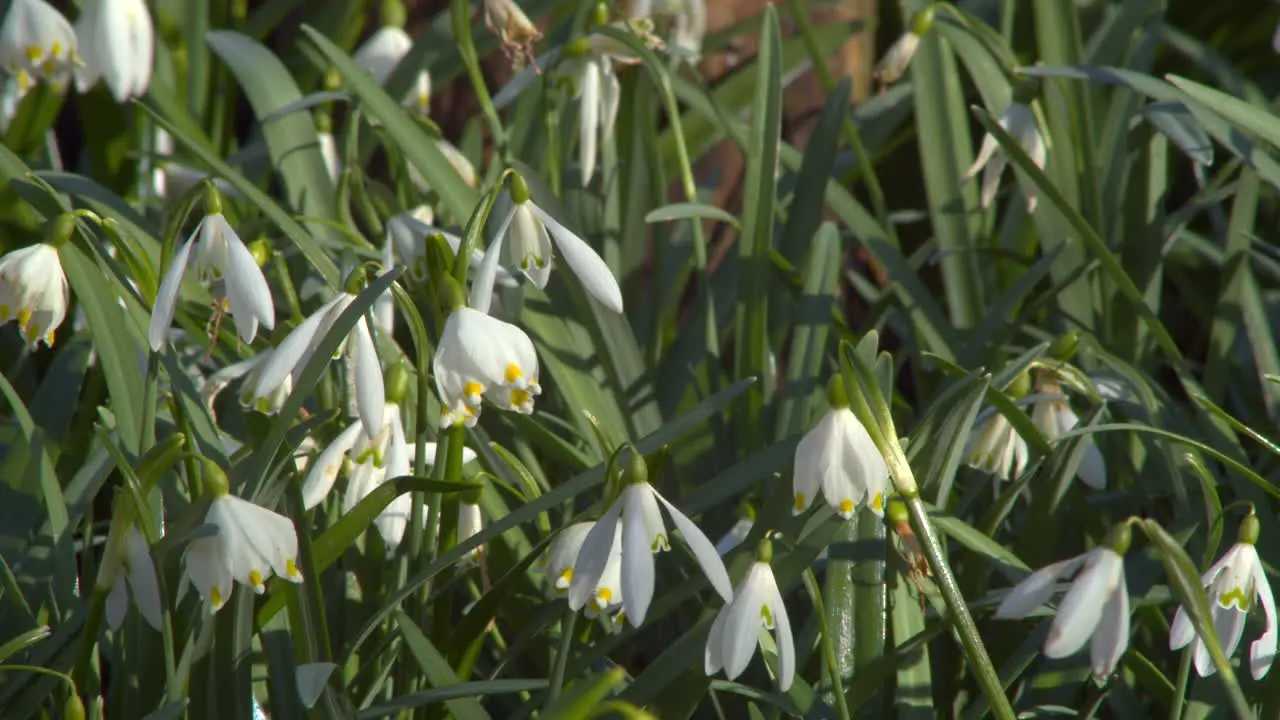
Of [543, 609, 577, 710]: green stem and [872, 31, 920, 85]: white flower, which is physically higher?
[872, 31, 920, 85]: white flower

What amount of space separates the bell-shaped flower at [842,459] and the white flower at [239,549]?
457 mm

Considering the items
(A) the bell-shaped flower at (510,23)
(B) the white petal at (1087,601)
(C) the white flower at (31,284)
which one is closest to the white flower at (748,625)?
(B) the white petal at (1087,601)

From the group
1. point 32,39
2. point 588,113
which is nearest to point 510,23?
point 588,113

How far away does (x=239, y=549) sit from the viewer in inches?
42.9

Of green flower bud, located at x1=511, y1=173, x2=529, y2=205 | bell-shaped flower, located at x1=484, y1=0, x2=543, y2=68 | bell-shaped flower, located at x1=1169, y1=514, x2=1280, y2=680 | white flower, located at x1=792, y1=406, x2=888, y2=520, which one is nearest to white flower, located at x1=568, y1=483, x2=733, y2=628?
white flower, located at x1=792, y1=406, x2=888, y2=520

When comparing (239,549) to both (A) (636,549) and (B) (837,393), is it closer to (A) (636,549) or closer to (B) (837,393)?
(A) (636,549)

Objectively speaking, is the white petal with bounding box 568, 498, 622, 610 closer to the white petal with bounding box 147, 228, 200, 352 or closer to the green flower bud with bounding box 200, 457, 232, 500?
the green flower bud with bounding box 200, 457, 232, 500

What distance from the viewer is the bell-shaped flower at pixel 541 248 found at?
4.15 feet

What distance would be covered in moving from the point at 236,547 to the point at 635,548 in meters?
0.33

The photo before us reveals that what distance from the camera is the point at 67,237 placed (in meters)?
1.30

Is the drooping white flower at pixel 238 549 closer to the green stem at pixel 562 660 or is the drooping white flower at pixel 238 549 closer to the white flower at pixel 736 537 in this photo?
the green stem at pixel 562 660

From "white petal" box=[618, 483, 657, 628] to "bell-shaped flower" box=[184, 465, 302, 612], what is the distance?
28 cm

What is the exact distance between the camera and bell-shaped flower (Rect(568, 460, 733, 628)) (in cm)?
108

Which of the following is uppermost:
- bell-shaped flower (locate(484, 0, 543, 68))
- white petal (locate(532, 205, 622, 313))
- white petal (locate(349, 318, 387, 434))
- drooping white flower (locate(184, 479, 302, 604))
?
bell-shaped flower (locate(484, 0, 543, 68))
